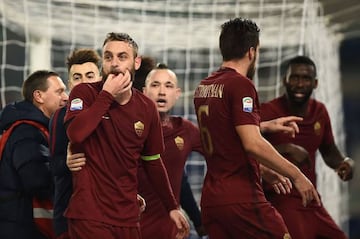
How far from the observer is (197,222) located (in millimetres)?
6332

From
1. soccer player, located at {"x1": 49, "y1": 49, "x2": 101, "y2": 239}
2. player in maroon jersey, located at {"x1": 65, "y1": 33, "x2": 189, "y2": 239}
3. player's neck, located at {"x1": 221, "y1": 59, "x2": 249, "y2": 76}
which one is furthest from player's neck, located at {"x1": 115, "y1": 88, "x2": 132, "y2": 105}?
player's neck, located at {"x1": 221, "y1": 59, "x2": 249, "y2": 76}

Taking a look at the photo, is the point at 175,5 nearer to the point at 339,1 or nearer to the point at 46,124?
the point at 339,1

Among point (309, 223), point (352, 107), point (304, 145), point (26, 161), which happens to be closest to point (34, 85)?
point (26, 161)

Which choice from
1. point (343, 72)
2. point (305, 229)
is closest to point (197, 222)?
point (305, 229)

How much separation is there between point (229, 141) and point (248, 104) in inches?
9.5

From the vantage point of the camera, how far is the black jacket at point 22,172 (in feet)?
17.2

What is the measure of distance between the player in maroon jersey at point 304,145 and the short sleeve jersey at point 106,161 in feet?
4.82

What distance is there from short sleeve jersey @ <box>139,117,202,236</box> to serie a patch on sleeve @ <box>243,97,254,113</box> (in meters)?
1.31

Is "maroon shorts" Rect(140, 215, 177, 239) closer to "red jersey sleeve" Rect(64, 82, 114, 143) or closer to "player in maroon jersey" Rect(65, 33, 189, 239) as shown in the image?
"player in maroon jersey" Rect(65, 33, 189, 239)

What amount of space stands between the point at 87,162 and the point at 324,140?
2.28m

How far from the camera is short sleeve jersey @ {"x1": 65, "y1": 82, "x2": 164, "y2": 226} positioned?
4465 mm

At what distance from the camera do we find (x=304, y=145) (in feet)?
19.8

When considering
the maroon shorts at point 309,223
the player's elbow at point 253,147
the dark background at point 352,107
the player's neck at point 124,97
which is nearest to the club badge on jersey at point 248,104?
the player's elbow at point 253,147

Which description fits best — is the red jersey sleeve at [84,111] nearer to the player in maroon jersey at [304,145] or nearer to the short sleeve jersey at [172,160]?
the short sleeve jersey at [172,160]
